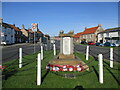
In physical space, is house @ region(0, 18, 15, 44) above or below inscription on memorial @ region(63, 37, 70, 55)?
above

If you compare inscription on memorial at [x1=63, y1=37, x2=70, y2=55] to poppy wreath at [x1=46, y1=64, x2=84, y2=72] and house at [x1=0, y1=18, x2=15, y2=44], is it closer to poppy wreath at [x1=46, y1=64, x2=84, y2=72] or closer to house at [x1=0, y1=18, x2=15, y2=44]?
poppy wreath at [x1=46, y1=64, x2=84, y2=72]

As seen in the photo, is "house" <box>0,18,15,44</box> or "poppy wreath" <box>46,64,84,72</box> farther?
"house" <box>0,18,15,44</box>

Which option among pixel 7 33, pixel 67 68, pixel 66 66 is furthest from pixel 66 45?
pixel 7 33

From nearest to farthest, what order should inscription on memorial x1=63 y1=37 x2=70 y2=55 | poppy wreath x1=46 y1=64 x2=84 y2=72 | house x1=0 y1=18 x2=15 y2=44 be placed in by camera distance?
poppy wreath x1=46 y1=64 x2=84 y2=72 → inscription on memorial x1=63 y1=37 x2=70 y2=55 → house x1=0 y1=18 x2=15 y2=44

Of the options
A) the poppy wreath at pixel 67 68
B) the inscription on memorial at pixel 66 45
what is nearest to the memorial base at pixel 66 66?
the poppy wreath at pixel 67 68

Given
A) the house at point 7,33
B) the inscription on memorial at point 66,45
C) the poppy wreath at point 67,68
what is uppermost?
the house at point 7,33

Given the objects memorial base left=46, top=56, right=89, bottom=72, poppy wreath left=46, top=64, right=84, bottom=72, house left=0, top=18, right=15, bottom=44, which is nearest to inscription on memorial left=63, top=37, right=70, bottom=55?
memorial base left=46, top=56, right=89, bottom=72

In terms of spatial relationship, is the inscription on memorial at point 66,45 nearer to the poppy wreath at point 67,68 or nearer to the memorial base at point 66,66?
the memorial base at point 66,66

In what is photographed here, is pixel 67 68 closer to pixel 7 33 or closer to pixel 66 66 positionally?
pixel 66 66

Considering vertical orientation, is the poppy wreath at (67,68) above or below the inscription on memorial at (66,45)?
below

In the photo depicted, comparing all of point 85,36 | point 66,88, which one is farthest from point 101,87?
point 85,36

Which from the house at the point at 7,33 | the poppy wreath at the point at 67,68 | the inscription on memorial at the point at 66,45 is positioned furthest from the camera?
the house at the point at 7,33

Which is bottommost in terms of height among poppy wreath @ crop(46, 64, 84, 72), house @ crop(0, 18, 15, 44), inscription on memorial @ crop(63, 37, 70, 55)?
poppy wreath @ crop(46, 64, 84, 72)

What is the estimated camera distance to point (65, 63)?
7.34 metres
